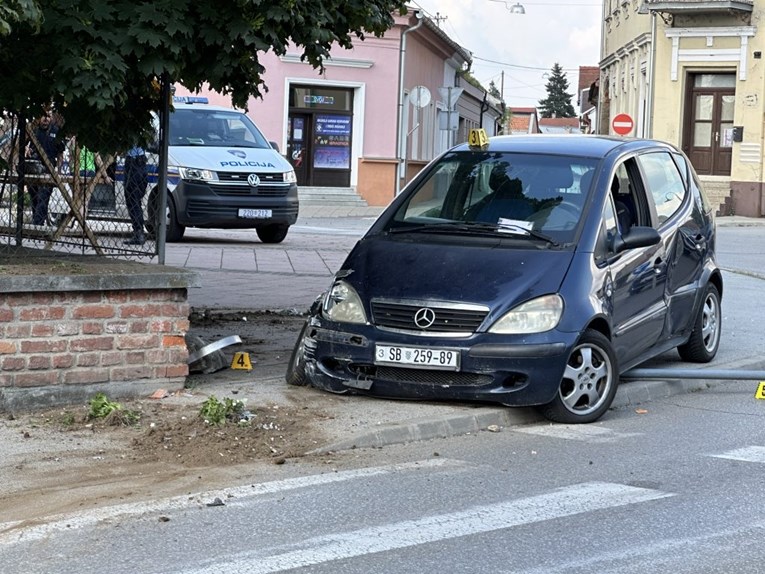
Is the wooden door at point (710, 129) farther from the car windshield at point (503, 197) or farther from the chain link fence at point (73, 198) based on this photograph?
the chain link fence at point (73, 198)

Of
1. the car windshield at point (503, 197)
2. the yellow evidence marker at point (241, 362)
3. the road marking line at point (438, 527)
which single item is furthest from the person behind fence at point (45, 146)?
the road marking line at point (438, 527)

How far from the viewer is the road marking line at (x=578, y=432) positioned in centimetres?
738

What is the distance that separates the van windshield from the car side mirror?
39.9 ft

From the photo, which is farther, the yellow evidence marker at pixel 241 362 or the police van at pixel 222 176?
the police van at pixel 222 176

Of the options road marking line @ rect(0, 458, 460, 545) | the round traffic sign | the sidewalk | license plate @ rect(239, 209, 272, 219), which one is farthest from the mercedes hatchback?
the round traffic sign

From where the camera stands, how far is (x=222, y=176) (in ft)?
63.1

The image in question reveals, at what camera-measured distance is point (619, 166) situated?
28.8 feet

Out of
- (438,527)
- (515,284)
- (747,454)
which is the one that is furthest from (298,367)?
(438,527)

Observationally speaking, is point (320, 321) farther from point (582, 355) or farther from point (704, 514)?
point (704, 514)

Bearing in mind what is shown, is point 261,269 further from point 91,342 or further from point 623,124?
point 623,124

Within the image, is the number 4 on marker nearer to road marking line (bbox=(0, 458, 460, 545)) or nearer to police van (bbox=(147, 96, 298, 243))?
road marking line (bbox=(0, 458, 460, 545))

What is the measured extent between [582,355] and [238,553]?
3271 mm

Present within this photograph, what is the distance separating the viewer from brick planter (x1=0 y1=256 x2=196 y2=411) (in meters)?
7.35

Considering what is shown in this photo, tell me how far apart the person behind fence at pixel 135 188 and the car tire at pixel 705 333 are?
4122 millimetres
